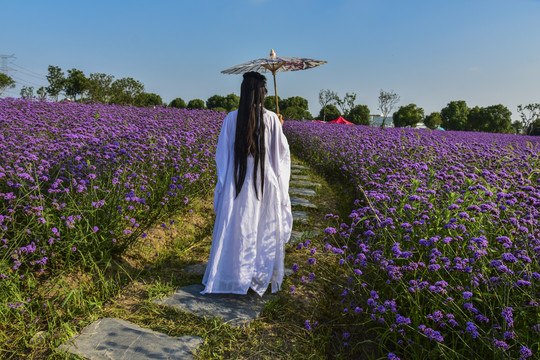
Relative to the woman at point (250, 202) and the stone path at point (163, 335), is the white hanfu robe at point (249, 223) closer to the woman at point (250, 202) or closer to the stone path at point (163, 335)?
the woman at point (250, 202)

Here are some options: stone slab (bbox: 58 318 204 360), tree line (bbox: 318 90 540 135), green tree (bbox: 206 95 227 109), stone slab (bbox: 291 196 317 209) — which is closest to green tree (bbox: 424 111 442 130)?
tree line (bbox: 318 90 540 135)

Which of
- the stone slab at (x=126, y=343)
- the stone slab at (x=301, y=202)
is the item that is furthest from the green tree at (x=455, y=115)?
the stone slab at (x=126, y=343)

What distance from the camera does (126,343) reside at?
201 cm

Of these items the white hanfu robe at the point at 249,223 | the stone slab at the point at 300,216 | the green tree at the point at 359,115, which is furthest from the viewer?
the green tree at the point at 359,115

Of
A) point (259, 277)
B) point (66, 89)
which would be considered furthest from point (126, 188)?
point (66, 89)

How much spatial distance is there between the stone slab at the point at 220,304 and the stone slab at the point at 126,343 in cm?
31

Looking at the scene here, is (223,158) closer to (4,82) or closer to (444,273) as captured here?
(444,273)

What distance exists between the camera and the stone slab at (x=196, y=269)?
313 centimetres

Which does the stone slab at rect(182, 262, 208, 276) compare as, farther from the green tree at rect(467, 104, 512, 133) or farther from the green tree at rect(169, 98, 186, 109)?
the green tree at rect(467, 104, 512, 133)

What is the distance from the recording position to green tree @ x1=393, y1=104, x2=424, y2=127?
50.1m

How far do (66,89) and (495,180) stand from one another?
Result: 4966 centimetres

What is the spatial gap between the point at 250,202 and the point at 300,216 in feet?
6.57

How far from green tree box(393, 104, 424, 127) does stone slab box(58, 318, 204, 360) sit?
54094mm

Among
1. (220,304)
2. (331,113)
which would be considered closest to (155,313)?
(220,304)
